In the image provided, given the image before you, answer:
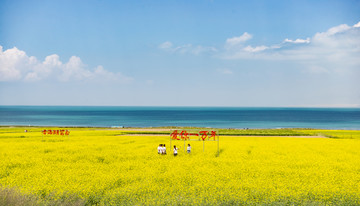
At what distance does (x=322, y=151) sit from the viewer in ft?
110

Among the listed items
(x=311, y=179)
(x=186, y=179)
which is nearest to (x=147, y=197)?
(x=186, y=179)

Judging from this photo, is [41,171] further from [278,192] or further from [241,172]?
[278,192]

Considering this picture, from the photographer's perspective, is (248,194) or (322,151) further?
(322,151)

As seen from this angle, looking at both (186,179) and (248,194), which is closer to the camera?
(248,194)

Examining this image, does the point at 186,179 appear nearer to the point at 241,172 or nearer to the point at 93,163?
the point at 241,172

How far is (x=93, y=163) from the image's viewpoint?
25.5 meters

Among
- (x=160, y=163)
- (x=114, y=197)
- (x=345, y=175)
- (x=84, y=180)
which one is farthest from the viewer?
(x=160, y=163)

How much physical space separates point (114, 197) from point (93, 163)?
10.4 metres

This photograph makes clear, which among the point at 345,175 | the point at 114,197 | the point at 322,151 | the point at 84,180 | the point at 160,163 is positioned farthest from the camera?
the point at 322,151

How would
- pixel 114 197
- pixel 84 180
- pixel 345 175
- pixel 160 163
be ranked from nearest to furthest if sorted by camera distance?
pixel 114 197 < pixel 84 180 < pixel 345 175 < pixel 160 163

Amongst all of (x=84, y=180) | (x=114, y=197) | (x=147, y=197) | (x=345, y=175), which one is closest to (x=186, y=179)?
(x=147, y=197)

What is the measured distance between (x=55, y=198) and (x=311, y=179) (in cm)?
1637

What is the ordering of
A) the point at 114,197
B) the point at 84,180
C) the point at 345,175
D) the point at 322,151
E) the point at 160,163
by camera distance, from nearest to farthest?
the point at 114,197, the point at 84,180, the point at 345,175, the point at 160,163, the point at 322,151

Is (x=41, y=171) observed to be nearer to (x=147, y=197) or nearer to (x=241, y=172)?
(x=147, y=197)
